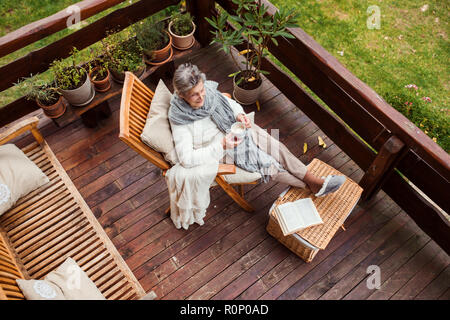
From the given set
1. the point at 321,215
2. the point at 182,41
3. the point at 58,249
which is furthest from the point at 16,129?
the point at 321,215

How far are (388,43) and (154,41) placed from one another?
9.96 feet

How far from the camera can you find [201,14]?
11.3ft

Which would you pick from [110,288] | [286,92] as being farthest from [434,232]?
[110,288]

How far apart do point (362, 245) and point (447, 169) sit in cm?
97

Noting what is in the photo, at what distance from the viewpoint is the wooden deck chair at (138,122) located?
221 cm

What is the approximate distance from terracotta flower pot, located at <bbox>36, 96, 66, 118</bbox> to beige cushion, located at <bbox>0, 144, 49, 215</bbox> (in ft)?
1.39

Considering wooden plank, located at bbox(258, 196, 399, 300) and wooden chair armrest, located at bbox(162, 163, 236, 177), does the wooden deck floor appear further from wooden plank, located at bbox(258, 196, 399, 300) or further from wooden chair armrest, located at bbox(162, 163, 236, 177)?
wooden chair armrest, located at bbox(162, 163, 236, 177)

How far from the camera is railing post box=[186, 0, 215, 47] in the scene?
3344mm

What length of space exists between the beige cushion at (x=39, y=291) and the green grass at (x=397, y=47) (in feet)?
12.4

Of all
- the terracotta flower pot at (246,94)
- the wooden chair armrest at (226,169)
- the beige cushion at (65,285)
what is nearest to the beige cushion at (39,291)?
the beige cushion at (65,285)

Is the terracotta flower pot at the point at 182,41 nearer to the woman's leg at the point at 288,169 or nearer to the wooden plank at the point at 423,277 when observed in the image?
the woman's leg at the point at 288,169

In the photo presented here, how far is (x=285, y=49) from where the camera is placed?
2.96 meters
